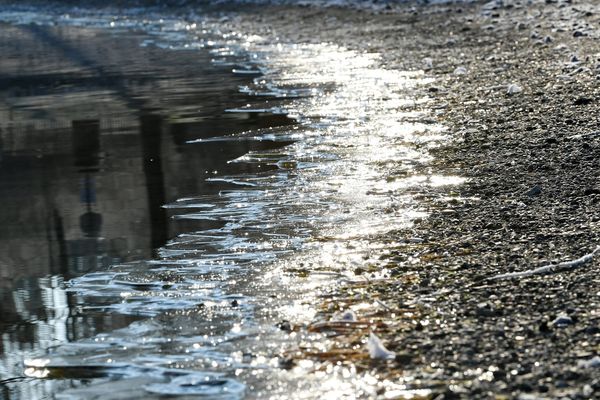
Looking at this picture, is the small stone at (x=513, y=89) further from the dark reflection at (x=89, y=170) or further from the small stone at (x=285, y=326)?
the small stone at (x=285, y=326)

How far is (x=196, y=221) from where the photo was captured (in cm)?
761

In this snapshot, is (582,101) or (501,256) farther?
(582,101)

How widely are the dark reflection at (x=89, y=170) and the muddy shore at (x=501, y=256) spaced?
1471 mm

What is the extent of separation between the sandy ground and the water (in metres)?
0.24

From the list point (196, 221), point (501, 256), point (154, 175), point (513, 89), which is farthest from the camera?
point (513, 89)

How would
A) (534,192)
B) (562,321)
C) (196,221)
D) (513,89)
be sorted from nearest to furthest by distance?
(562,321), (534,192), (196,221), (513,89)

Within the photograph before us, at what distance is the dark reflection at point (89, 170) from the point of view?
19.5 feet

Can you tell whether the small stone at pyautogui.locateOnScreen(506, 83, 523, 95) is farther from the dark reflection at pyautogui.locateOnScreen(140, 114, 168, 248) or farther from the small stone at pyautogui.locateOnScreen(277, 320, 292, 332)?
the small stone at pyautogui.locateOnScreen(277, 320, 292, 332)

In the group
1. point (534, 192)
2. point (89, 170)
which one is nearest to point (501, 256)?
point (534, 192)

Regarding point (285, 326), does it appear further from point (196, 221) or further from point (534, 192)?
point (534, 192)

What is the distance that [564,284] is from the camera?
5.32 m

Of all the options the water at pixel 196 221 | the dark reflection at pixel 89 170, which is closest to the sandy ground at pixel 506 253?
the water at pixel 196 221

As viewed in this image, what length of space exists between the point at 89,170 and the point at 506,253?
484cm

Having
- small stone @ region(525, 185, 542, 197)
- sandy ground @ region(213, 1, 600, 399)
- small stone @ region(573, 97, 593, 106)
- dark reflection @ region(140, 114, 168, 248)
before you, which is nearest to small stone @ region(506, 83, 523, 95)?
sandy ground @ region(213, 1, 600, 399)
